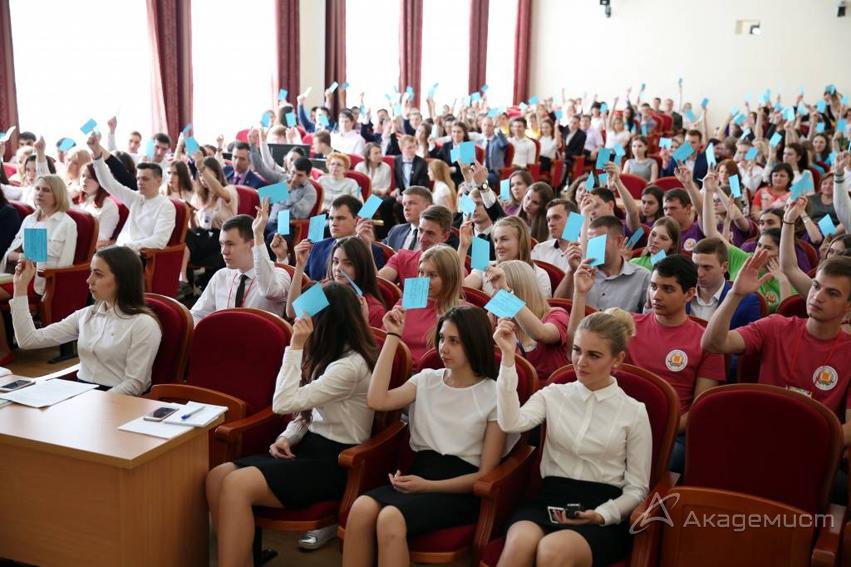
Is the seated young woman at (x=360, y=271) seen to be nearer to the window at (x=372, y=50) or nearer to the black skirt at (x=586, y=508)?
the black skirt at (x=586, y=508)

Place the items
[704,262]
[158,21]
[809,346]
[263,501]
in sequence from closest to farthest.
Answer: [263,501] → [809,346] → [704,262] → [158,21]

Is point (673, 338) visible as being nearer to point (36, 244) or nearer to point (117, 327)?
point (117, 327)

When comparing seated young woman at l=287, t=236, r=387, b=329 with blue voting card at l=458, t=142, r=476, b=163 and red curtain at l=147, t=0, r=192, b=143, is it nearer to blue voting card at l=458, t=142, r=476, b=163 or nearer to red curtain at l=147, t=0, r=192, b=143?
blue voting card at l=458, t=142, r=476, b=163

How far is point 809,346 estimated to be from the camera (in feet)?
9.36

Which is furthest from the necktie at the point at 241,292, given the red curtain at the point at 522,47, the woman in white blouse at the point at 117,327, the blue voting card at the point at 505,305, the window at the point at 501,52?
the red curtain at the point at 522,47

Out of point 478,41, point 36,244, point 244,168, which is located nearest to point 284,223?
point 36,244

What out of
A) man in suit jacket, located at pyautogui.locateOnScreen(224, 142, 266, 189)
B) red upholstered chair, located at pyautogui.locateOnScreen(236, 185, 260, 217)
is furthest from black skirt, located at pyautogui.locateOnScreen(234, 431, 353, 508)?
man in suit jacket, located at pyautogui.locateOnScreen(224, 142, 266, 189)

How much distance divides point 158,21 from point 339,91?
355 cm

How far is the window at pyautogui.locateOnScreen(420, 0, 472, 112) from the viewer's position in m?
15.6

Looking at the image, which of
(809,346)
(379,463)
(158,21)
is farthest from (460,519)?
(158,21)

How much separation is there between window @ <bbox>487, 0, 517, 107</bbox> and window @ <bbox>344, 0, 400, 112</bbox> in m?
3.65

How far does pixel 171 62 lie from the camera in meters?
10.3

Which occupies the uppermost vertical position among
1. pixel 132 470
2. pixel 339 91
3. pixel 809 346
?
pixel 339 91

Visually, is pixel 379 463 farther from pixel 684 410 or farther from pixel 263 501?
pixel 684 410
